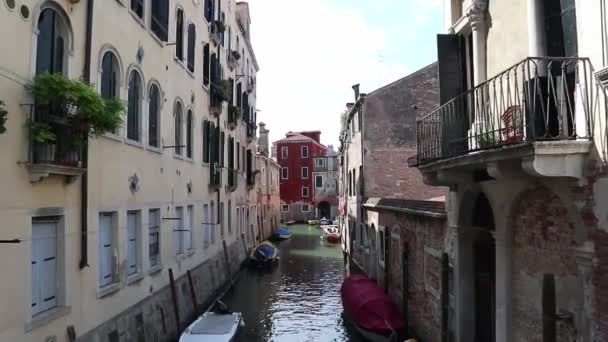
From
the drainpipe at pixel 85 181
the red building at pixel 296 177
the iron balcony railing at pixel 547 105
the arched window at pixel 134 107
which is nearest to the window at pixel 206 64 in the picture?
the arched window at pixel 134 107

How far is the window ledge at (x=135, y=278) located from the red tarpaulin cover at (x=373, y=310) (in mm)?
5655

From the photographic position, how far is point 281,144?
6222 centimetres

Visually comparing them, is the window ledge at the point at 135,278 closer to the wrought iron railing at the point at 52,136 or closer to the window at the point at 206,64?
the wrought iron railing at the point at 52,136

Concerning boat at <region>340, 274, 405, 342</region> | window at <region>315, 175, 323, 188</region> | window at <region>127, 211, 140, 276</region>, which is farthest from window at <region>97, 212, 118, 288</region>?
window at <region>315, 175, 323, 188</region>

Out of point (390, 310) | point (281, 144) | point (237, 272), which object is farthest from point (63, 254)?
point (281, 144)

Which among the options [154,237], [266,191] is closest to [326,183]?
[266,191]

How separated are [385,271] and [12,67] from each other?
1265cm

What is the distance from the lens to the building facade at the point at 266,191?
39.3m

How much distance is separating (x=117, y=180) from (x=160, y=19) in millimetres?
4578

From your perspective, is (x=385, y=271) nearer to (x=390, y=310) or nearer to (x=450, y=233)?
(x=390, y=310)

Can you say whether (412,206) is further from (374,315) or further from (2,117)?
(2,117)

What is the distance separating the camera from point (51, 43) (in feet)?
24.7

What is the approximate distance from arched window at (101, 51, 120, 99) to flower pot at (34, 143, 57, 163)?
2533mm

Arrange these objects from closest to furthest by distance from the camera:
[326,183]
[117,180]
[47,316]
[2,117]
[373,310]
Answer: [2,117], [47,316], [117,180], [373,310], [326,183]
